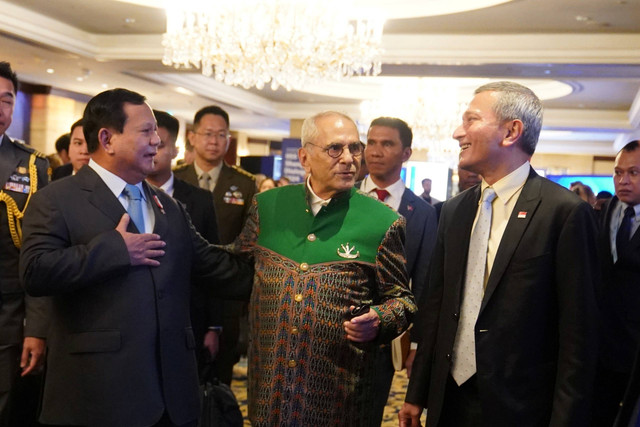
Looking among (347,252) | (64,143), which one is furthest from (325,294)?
(64,143)

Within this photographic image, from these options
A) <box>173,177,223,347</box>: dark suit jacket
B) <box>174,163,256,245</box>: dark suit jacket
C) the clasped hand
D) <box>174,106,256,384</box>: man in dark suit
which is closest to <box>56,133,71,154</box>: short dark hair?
<box>174,106,256,384</box>: man in dark suit

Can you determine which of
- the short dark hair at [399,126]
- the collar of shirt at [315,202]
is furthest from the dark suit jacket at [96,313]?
the short dark hair at [399,126]

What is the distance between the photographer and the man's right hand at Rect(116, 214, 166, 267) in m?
2.06

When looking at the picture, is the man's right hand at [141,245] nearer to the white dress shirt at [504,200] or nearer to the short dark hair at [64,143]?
the white dress shirt at [504,200]

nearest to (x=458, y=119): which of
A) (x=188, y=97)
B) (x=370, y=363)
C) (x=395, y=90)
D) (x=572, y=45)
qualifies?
(x=395, y=90)

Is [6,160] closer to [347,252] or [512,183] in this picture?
[347,252]

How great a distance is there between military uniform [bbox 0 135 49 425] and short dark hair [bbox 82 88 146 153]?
2.36ft

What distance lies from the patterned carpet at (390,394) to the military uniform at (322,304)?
8.04ft

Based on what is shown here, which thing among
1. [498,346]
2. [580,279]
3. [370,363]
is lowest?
[370,363]

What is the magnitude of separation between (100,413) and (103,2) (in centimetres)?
762

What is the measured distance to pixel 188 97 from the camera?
51.3 ft

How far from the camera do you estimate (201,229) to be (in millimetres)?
3314

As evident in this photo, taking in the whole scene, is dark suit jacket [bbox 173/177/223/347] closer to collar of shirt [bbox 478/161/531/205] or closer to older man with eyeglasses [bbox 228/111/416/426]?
older man with eyeglasses [bbox 228/111/416/426]

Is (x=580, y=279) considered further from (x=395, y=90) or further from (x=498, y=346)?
(x=395, y=90)
